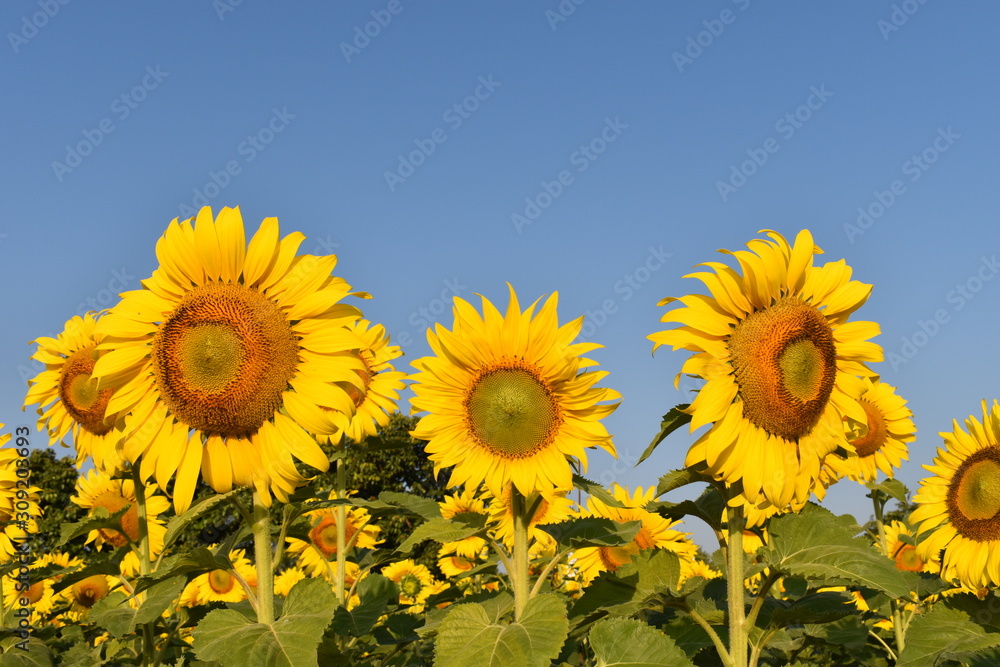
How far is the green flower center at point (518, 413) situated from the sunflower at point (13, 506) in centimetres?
403

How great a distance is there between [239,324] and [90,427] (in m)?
2.63

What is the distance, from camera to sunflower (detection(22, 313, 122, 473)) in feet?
17.6

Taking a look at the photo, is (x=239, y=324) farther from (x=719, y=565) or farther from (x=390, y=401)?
(x=719, y=565)

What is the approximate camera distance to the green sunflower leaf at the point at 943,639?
4121 millimetres

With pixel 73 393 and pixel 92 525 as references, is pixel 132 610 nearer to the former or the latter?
pixel 92 525

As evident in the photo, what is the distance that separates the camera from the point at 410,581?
9094 millimetres

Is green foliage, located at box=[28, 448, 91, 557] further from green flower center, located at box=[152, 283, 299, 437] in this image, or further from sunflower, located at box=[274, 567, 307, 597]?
green flower center, located at box=[152, 283, 299, 437]

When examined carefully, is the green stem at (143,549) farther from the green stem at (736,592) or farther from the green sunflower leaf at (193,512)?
the green stem at (736,592)

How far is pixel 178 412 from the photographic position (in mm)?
3516

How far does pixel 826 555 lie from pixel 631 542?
293 cm

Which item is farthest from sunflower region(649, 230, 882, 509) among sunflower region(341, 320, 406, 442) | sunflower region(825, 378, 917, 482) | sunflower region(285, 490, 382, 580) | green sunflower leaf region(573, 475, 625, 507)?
sunflower region(285, 490, 382, 580)

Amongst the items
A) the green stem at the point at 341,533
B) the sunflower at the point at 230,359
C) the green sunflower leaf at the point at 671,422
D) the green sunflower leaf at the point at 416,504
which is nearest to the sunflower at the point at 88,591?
the green stem at the point at 341,533

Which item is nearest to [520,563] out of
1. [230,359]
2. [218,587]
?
[230,359]

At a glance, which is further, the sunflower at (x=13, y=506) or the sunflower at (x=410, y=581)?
the sunflower at (x=410, y=581)
